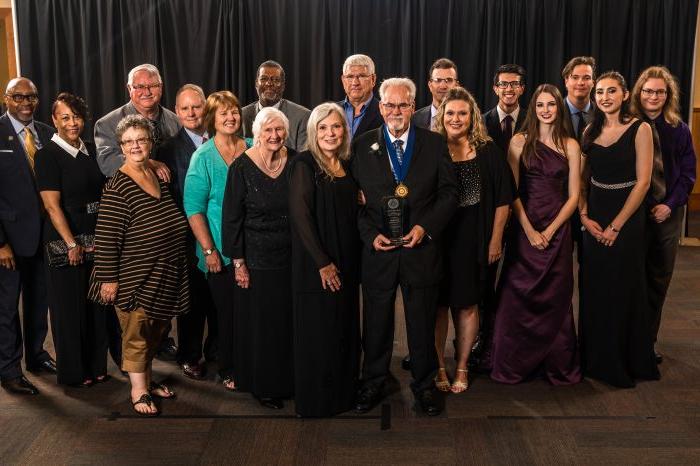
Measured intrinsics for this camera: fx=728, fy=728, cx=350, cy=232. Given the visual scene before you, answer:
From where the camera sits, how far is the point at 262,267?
10.6ft

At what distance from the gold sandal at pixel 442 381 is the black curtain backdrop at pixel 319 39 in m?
3.93

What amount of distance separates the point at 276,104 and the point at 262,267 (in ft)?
4.86

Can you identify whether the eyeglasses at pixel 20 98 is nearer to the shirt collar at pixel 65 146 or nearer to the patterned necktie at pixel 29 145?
the patterned necktie at pixel 29 145

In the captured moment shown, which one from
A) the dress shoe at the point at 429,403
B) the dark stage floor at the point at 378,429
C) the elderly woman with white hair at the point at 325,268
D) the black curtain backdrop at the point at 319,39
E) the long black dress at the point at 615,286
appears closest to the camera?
the dark stage floor at the point at 378,429

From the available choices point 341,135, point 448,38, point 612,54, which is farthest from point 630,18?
point 341,135

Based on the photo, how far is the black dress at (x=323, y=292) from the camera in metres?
3.06

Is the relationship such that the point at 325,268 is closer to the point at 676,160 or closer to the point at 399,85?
the point at 399,85

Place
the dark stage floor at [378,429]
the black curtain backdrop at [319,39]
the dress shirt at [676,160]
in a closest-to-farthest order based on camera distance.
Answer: the dark stage floor at [378,429] < the dress shirt at [676,160] < the black curtain backdrop at [319,39]

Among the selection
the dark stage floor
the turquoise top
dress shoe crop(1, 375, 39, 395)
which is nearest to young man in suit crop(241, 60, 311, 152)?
the turquoise top

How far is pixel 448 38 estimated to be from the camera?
683 centimetres

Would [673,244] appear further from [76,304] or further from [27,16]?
[27,16]

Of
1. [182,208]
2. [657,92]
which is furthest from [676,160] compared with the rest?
[182,208]

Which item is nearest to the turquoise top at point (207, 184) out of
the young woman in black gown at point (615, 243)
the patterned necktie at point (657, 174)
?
the young woman in black gown at point (615, 243)

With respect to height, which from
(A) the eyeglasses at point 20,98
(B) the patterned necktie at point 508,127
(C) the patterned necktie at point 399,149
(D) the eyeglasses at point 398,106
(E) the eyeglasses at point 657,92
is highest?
(E) the eyeglasses at point 657,92
